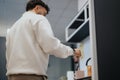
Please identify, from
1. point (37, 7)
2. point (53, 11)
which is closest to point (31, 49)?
point (37, 7)

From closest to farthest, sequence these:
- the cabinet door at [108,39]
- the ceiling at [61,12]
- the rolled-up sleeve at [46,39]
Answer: the cabinet door at [108,39], the rolled-up sleeve at [46,39], the ceiling at [61,12]

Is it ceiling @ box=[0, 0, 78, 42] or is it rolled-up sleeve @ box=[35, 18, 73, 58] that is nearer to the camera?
rolled-up sleeve @ box=[35, 18, 73, 58]

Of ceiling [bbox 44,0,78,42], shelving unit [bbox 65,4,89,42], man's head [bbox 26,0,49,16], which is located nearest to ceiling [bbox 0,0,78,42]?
ceiling [bbox 44,0,78,42]

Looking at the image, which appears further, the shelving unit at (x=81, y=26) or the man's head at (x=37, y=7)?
the shelving unit at (x=81, y=26)

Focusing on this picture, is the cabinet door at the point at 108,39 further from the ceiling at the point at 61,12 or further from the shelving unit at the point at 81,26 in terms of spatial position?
the ceiling at the point at 61,12

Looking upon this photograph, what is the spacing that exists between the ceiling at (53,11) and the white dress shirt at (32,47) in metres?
3.05

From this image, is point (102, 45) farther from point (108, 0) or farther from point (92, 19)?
point (108, 0)

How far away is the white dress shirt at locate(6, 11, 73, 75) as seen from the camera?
166 cm

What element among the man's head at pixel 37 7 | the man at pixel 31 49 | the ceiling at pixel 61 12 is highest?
the ceiling at pixel 61 12

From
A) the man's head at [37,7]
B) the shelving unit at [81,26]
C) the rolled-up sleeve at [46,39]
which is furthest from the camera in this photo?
the shelving unit at [81,26]

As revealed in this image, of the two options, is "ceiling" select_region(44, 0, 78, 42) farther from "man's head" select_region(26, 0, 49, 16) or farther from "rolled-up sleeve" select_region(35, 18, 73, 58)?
"rolled-up sleeve" select_region(35, 18, 73, 58)

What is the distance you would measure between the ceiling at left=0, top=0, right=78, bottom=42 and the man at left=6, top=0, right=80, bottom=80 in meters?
3.05

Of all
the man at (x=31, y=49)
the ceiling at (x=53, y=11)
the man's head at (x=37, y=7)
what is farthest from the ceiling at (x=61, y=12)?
the man at (x=31, y=49)

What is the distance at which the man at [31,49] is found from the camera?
1.65 m
